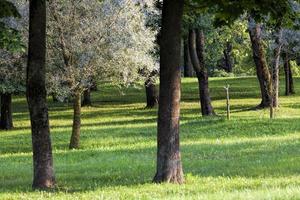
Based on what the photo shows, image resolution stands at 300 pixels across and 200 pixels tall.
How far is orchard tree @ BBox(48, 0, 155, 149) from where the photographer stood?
22.2m

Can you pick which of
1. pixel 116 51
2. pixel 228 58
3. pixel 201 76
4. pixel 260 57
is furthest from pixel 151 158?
pixel 228 58

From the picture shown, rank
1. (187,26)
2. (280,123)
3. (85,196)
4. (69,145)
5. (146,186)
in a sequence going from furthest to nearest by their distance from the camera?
(187,26)
(280,123)
(69,145)
(146,186)
(85,196)

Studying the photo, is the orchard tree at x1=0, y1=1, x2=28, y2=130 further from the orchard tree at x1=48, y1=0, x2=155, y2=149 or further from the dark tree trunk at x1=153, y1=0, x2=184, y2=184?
Result: the dark tree trunk at x1=153, y1=0, x2=184, y2=184

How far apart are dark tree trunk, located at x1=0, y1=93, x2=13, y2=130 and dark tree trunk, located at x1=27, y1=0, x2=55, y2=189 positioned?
2142cm

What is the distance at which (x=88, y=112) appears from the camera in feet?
132

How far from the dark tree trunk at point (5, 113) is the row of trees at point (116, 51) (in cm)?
755

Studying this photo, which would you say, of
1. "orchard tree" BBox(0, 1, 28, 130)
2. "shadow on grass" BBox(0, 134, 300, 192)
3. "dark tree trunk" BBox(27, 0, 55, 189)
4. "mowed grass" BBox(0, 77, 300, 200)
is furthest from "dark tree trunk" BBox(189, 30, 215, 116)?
"dark tree trunk" BBox(27, 0, 55, 189)

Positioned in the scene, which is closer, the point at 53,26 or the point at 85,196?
the point at 85,196

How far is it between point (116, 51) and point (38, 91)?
11.2 m

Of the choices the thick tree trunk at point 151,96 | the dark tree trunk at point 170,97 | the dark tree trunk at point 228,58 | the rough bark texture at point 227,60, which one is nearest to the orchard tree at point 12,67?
the dark tree trunk at point 170,97

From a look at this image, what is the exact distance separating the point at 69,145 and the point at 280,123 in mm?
8459

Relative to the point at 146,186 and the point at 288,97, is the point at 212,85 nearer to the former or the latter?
the point at 288,97

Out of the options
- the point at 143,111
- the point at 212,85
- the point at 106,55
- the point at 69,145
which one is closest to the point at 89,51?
the point at 106,55

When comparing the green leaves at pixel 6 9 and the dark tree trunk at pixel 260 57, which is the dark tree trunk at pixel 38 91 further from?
the dark tree trunk at pixel 260 57
